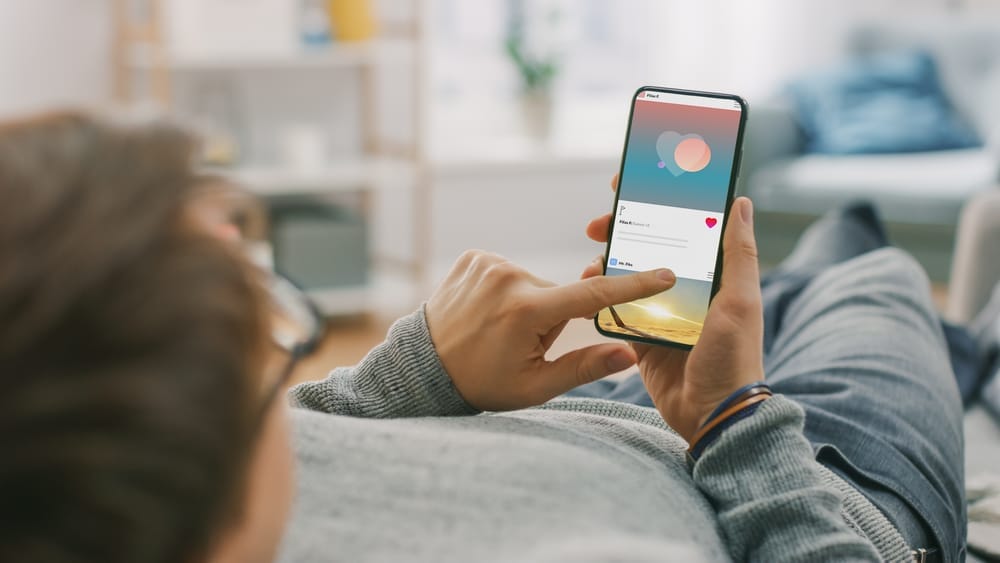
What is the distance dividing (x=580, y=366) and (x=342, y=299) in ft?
7.45

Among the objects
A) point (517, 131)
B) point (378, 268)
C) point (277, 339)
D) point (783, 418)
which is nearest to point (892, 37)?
point (517, 131)

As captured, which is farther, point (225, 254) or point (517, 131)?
point (517, 131)

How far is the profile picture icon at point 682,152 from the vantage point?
33.8 inches

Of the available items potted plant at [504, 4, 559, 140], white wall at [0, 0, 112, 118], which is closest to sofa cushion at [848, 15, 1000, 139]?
potted plant at [504, 4, 559, 140]

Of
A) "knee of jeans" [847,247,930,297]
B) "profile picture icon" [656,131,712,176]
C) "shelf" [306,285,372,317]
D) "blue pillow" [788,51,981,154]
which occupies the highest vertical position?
"profile picture icon" [656,131,712,176]

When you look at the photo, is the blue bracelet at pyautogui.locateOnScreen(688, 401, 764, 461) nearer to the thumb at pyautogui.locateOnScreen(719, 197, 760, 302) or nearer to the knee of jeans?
the thumb at pyautogui.locateOnScreen(719, 197, 760, 302)

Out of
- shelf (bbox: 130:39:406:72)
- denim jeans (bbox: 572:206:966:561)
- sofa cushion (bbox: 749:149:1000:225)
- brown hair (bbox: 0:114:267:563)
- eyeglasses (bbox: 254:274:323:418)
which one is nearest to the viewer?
brown hair (bbox: 0:114:267:563)

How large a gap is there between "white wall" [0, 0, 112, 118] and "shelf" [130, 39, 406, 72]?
4.6 inches

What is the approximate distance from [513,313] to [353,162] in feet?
8.03

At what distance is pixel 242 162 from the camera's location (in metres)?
3.07

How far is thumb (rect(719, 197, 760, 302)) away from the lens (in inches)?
30.5

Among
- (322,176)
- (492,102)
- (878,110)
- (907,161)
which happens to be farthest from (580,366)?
(492,102)

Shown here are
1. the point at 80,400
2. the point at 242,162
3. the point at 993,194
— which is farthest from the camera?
the point at 242,162

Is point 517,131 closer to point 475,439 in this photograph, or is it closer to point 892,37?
point 892,37
